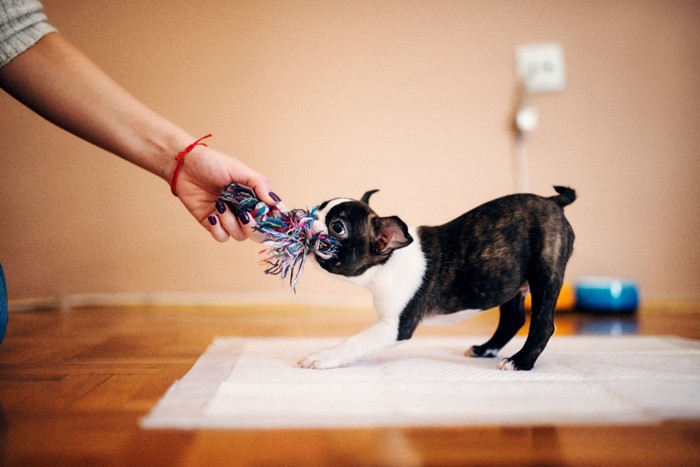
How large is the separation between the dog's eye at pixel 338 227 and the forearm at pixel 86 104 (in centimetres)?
43

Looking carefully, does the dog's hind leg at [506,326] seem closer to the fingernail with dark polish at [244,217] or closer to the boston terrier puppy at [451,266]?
the boston terrier puppy at [451,266]

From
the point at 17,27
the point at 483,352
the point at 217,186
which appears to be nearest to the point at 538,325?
the point at 483,352

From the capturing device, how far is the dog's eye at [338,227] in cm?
114

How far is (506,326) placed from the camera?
1.30 meters

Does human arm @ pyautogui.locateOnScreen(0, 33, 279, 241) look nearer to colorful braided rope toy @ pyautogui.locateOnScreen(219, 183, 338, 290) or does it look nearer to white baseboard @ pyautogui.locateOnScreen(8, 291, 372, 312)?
colorful braided rope toy @ pyautogui.locateOnScreen(219, 183, 338, 290)

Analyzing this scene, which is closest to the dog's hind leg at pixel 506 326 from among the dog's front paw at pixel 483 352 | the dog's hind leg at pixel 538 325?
the dog's front paw at pixel 483 352

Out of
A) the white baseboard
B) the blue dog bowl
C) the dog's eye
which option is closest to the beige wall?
the white baseboard

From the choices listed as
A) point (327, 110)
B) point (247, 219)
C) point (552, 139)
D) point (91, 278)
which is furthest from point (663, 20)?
point (91, 278)

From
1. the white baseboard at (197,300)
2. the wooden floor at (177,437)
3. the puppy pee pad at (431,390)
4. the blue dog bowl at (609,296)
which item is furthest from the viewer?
the white baseboard at (197,300)

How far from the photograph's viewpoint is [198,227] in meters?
2.46

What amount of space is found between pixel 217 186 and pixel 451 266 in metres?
0.58

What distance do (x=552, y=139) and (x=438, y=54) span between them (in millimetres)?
641

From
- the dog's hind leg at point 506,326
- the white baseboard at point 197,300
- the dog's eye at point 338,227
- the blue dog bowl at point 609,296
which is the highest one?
the dog's eye at point 338,227

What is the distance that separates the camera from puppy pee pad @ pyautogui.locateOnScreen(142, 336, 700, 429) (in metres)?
0.76
